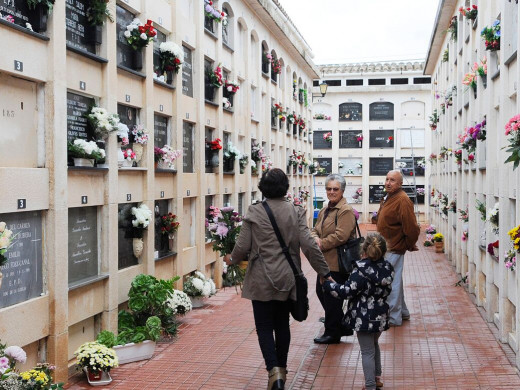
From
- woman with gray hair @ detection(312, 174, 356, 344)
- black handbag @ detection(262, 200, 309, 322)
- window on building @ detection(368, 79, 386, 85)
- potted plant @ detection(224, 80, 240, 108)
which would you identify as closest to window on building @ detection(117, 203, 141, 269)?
woman with gray hair @ detection(312, 174, 356, 344)

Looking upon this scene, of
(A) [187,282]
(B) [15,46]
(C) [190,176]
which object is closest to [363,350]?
(B) [15,46]

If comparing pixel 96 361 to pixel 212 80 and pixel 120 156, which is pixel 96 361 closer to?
pixel 120 156

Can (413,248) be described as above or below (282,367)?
above

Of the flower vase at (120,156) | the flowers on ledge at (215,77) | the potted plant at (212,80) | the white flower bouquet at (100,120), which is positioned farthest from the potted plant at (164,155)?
the flowers on ledge at (215,77)

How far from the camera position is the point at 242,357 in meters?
8.43

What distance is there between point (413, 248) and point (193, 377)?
12.6ft

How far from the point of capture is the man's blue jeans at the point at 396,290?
31.3ft

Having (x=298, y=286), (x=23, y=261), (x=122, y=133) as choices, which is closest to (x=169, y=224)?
(x=122, y=133)

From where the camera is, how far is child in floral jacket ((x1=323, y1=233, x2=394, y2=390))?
6324 millimetres

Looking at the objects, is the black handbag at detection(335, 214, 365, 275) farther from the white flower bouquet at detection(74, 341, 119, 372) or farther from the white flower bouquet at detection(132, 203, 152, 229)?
the white flower bouquet at detection(132, 203, 152, 229)

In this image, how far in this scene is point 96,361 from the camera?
7406mm

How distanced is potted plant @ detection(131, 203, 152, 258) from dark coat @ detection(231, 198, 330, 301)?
3.75 m

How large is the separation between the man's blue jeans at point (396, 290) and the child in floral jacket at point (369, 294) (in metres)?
3.15

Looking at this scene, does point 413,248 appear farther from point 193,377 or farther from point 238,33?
point 238,33
